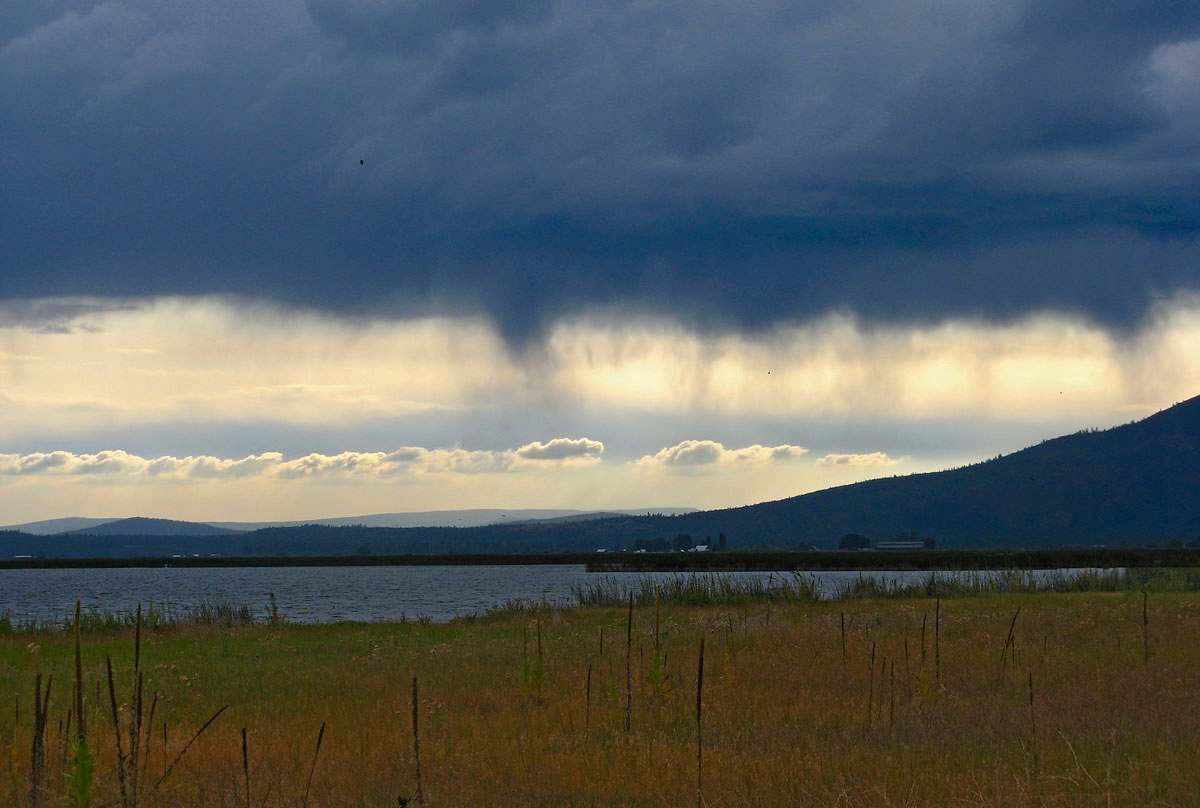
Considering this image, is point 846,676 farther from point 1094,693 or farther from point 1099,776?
point 1099,776

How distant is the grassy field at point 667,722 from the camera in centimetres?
1252

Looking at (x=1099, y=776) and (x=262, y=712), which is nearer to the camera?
(x=1099, y=776)

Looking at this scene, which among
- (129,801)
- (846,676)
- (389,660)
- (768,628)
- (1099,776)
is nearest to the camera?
(129,801)

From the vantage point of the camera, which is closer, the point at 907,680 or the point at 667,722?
the point at 667,722

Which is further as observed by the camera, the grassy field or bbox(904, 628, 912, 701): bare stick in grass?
bbox(904, 628, 912, 701): bare stick in grass

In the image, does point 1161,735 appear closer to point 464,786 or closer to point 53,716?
point 464,786

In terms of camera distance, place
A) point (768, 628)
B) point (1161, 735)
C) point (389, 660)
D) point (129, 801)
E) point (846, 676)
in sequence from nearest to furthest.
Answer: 1. point (129, 801)
2. point (1161, 735)
3. point (846, 676)
4. point (389, 660)
5. point (768, 628)

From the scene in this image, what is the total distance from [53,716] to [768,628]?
61.5 ft

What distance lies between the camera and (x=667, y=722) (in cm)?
1695

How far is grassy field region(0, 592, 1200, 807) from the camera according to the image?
1252 centimetres

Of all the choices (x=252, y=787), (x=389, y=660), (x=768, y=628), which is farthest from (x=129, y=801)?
(x=768, y=628)

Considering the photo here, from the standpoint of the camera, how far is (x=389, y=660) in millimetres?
27359

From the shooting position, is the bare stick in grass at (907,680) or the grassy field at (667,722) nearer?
the grassy field at (667,722)

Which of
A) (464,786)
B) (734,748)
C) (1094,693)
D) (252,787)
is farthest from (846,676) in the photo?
(252,787)
